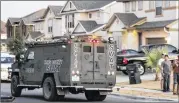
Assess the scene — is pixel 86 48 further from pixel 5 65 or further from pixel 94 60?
pixel 5 65

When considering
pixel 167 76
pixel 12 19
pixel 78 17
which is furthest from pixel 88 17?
pixel 167 76

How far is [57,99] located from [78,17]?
44.0m

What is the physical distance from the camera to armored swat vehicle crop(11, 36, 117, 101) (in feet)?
58.7

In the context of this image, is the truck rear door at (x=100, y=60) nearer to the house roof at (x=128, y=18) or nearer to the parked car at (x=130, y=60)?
the parked car at (x=130, y=60)

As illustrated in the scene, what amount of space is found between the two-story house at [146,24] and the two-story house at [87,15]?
6.10m

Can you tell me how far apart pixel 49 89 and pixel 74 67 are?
1.40m

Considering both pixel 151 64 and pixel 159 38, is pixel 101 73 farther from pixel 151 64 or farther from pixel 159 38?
pixel 159 38

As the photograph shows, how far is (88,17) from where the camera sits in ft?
202

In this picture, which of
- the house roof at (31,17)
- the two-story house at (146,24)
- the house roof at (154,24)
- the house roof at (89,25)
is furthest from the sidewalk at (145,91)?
the house roof at (31,17)

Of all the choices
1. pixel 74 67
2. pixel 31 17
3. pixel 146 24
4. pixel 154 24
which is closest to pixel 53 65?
pixel 74 67

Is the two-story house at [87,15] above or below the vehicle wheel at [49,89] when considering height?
above

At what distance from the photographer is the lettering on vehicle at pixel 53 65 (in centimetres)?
1819

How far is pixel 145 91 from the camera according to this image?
22953 millimetres

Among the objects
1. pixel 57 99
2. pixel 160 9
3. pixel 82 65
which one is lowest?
pixel 57 99
